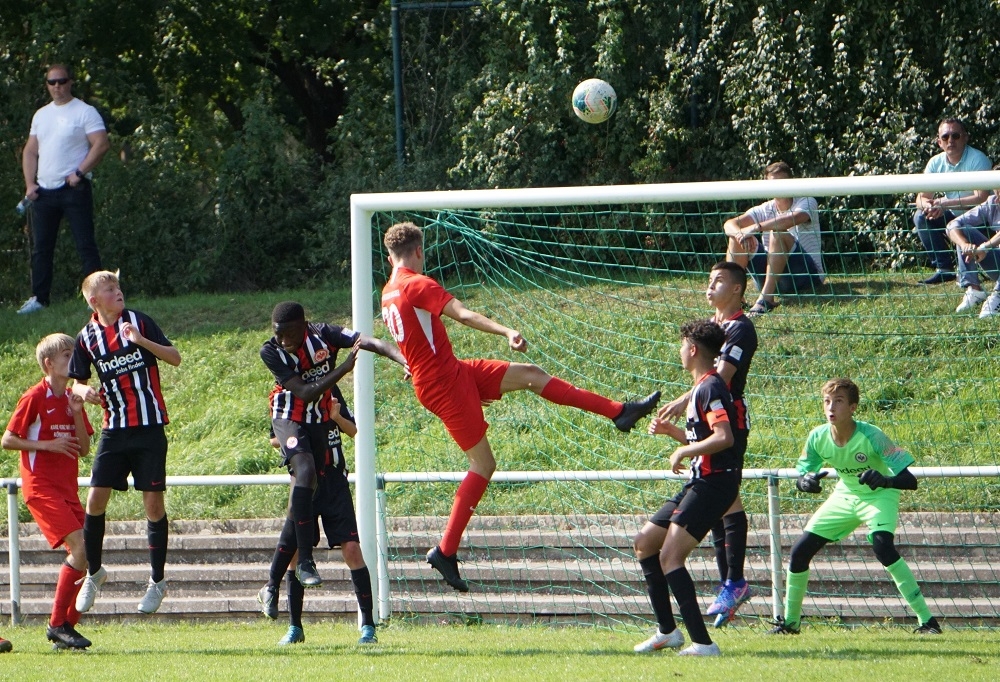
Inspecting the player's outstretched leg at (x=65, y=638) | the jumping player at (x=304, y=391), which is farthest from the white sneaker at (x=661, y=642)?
the player's outstretched leg at (x=65, y=638)

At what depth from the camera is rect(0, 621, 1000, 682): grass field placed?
580 cm

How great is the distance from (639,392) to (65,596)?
13.8ft

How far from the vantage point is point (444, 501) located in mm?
9617

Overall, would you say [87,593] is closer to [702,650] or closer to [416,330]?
[416,330]

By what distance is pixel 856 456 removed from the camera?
690cm

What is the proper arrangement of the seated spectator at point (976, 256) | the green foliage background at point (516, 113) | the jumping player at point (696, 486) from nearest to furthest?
the jumping player at point (696, 486) → the seated spectator at point (976, 256) → the green foliage background at point (516, 113)

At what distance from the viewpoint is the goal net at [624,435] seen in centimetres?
779

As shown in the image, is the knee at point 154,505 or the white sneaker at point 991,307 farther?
the white sneaker at point 991,307

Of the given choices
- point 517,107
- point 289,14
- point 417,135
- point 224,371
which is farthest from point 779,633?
point 289,14

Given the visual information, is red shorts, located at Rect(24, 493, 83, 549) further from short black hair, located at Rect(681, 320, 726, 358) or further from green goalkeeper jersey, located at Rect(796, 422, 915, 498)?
green goalkeeper jersey, located at Rect(796, 422, 915, 498)

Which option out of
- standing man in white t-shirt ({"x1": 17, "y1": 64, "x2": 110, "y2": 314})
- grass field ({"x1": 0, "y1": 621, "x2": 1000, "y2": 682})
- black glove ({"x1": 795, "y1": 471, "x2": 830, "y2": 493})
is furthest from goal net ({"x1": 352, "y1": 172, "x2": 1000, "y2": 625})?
standing man in white t-shirt ({"x1": 17, "y1": 64, "x2": 110, "y2": 314})

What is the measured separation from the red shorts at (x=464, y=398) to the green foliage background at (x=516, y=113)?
21.3 ft

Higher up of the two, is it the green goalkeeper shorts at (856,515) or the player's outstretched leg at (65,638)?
the green goalkeeper shorts at (856,515)

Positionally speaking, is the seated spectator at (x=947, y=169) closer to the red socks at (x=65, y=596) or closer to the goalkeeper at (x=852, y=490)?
the goalkeeper at (x=852, y=490)
